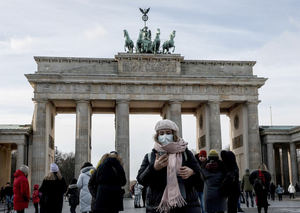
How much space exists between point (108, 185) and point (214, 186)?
2691mm

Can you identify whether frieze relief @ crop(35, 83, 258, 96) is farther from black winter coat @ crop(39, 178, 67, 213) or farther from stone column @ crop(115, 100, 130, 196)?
black winter coat @ crop(39, 178, 67, 213)

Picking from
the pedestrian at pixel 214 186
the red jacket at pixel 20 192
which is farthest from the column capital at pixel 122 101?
the pedestrian at pixel 214 186

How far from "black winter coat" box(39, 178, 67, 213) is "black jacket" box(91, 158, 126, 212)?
271 centimetres

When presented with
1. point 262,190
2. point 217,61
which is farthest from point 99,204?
point 217,61

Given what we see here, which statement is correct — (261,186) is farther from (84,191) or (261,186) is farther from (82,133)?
(82,133)

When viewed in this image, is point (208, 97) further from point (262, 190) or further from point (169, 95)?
point (262, 190)

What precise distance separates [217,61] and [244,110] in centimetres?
639

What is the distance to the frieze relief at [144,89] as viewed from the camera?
151 feet

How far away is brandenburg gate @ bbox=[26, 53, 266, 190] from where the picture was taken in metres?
45.6

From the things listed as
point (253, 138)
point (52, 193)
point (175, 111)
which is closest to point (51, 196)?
point (52, 193)

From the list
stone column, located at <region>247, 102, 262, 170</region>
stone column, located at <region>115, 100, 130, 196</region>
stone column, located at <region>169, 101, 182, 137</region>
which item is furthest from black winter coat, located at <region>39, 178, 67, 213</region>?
stone column, located at <region>247, 102, 262, 170</region>

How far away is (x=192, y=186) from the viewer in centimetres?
545

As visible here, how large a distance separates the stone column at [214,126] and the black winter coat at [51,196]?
36.7 metres

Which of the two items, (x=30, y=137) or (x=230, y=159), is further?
(x=30, y=137)
